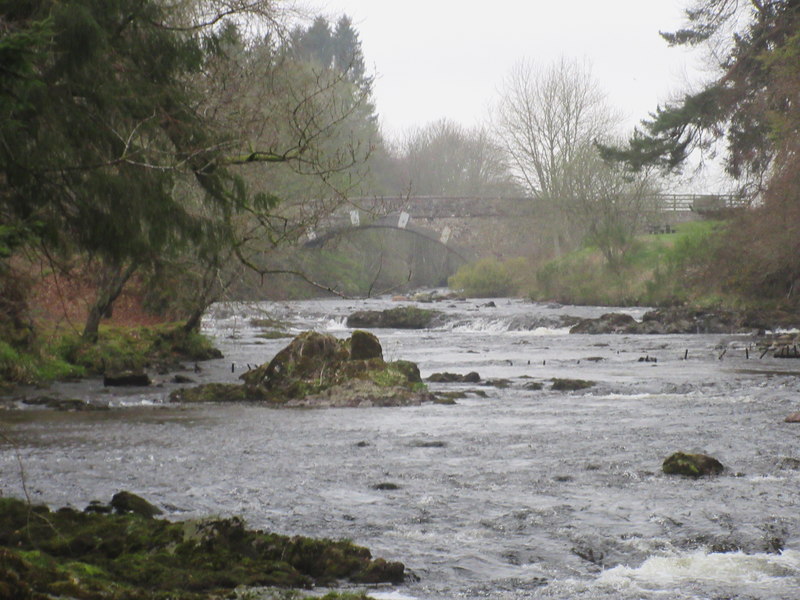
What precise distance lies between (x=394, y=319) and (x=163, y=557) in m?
32.4

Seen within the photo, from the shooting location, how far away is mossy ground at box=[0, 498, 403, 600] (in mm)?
5996

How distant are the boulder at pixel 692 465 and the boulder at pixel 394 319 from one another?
1116 inches

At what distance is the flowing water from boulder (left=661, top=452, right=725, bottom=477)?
Result: 19 centimetres

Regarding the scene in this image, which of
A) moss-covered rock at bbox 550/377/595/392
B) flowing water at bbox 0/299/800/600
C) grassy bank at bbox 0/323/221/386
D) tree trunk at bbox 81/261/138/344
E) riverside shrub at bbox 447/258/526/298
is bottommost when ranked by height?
flowing water at bbox 0/299/800/600

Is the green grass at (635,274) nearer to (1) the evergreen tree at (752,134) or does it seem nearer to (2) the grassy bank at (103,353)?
(1) the evergreen tree at (752,134)

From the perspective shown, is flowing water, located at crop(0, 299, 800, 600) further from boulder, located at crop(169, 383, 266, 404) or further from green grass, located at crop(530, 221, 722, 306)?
green grass, located at crop(530, 221, 722, 306)

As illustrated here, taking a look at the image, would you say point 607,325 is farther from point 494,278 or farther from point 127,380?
point 494,278

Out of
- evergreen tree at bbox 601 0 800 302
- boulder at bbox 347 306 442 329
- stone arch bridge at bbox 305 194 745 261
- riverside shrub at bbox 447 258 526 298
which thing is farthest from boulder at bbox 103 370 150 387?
stone arch bridge at bbox 305 194 745 261

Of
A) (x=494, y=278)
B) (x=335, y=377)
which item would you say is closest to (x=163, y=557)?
(x=335, y=377)

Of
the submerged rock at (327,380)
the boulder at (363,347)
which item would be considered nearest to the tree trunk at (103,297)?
the submerged rock at (327,380)

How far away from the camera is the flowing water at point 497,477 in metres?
7.23

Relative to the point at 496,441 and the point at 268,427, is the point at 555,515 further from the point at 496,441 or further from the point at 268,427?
the point at 268,427

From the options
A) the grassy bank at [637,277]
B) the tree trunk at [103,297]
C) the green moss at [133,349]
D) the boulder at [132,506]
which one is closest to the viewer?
the boulder at [132,506]

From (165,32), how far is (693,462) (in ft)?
21.2
